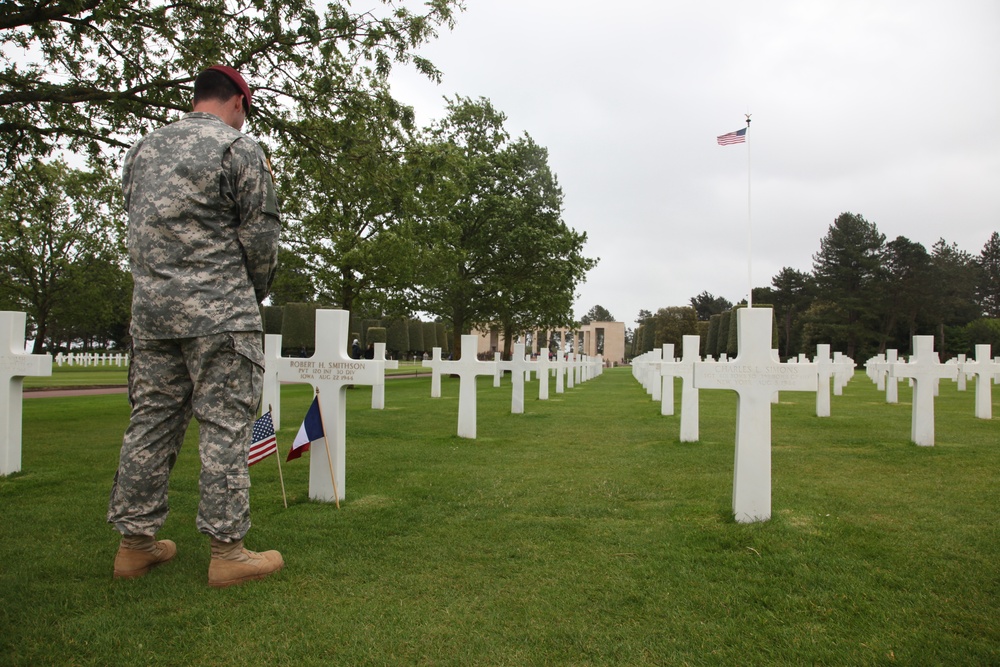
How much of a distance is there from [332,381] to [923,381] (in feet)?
23.0

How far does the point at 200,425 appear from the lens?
3.25 metres

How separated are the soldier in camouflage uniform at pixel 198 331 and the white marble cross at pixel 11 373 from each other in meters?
3.07

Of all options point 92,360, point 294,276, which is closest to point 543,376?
point 294,276

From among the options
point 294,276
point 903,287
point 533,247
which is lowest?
point 294,276

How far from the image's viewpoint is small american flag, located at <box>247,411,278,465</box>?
455 centimetres

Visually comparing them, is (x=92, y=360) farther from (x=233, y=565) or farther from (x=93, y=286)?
(x=233, y=565)

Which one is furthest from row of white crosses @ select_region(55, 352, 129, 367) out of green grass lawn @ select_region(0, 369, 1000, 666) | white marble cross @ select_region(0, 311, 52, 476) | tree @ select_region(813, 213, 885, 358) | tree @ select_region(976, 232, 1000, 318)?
tree @ select_region(976, 232, 1000, 318)

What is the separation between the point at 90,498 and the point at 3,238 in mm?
30035

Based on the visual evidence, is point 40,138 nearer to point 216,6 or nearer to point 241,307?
point 216,6

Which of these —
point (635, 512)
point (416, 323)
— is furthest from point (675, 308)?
point (635, 512)

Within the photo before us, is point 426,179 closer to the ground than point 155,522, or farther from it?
farther from it

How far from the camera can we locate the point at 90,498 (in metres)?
4.89

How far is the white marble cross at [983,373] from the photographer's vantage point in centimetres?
1013

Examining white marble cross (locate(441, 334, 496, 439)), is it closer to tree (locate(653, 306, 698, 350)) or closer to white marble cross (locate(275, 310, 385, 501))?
white marble cross (locate(275, 310, 385, 501))
